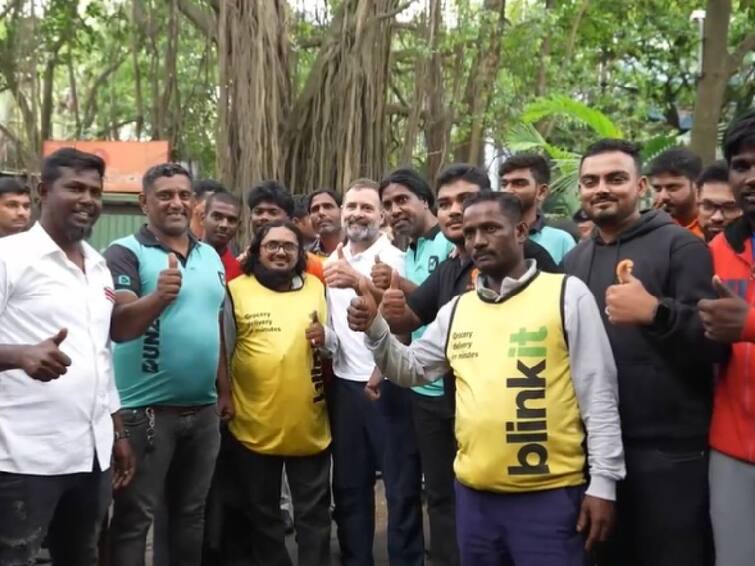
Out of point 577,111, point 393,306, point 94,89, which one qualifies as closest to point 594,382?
point 393,306

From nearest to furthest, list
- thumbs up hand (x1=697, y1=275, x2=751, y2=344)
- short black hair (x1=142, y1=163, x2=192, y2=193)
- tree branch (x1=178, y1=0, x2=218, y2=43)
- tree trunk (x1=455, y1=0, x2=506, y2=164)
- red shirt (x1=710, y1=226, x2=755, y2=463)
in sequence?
thumbs up hand (x1=697, y1=275, x2=751, y2=344), red shirt (x1=710, y1=226, x2=755, y2=463), short black hair (x1=142, y1=163, x2=192, y2=193), tree branch (x1=178, y1=0, x2=218, y2=43), tree trunk (x1=455, y1=0, x2=506, y2=164)

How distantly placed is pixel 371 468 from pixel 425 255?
45.4 inches

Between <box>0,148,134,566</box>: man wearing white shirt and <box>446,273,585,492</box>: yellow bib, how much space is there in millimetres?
1426

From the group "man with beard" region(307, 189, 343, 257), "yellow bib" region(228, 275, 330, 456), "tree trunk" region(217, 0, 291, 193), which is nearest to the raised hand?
"yellow bib" region(228, 275, 330, 456)

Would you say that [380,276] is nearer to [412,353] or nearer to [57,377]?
[412,353]

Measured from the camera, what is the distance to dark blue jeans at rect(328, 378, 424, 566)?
5.24 m

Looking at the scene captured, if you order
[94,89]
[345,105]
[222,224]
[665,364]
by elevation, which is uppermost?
[94,89]

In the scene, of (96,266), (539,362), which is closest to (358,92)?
(96,266)

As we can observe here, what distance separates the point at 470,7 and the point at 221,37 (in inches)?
142

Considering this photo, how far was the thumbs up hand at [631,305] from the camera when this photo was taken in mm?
A: 3271

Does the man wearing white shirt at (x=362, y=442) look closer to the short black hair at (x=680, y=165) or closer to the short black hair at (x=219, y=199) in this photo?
the short black hair at (x=219, y=199)

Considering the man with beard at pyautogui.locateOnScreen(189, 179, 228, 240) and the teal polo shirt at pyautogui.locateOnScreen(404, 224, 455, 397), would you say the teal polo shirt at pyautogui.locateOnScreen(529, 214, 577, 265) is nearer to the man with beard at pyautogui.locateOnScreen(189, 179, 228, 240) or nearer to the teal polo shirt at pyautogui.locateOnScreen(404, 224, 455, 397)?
the teal polo shirt at pyautogui.locateOnScreen(404, 224, 455, 397)

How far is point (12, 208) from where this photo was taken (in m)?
5.95

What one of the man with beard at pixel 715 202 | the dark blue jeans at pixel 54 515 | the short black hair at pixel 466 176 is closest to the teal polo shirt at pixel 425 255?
the short black hair at pixel 466 176
